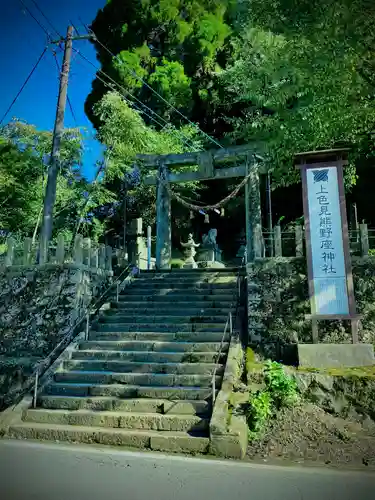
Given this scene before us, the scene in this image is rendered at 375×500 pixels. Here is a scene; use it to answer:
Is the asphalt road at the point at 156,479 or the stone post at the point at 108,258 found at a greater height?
the stone post at the point at 108,258

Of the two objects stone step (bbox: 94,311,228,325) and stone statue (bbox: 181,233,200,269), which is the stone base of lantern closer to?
stone statue (bbox: 181,233,200,269)

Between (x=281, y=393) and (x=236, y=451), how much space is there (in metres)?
1.60

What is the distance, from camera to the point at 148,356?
28.8 feet

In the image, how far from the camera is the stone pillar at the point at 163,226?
48.6ft

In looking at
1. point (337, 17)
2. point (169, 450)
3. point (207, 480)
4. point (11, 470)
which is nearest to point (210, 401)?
point (169, 450)

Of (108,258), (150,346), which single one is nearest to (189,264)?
(108,258)

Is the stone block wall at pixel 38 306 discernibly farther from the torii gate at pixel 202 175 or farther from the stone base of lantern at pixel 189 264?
the stone base of lantern at pixel 189 264

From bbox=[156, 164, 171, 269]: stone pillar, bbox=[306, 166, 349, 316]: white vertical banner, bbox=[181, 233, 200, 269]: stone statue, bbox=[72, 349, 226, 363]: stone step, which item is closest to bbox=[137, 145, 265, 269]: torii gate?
bbox=[156, 164, 171, 269]: stone pillar

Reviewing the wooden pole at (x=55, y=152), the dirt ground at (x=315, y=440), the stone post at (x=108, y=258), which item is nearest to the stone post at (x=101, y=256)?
the stone post at (x=108, y=258)

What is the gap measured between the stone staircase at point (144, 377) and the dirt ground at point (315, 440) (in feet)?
3.44

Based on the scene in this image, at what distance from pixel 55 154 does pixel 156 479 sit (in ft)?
32.8

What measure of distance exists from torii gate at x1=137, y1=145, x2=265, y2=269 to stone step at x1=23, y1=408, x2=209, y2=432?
7.40 metres

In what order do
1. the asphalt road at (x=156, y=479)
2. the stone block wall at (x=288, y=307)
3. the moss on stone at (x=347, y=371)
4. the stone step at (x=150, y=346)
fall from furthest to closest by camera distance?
the stone block wall at (x=288, y=307) < the stone step at (x=150, y=346) < the moss on stone at (x=347, y=371) < the asphalt road at (x=156, y=479)

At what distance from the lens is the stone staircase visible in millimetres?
6711
